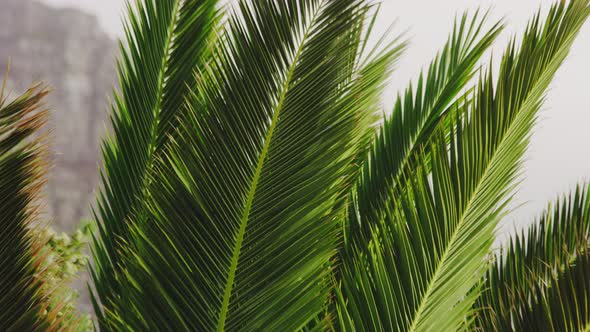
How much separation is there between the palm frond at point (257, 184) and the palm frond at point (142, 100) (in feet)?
2.33

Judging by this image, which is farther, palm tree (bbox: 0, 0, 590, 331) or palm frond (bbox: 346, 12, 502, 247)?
palm frond (bbox: 346, 12, 502, 247)

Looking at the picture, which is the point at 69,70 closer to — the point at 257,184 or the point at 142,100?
the point at 142,100

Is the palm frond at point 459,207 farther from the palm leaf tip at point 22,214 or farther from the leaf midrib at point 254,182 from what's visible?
the palm leaf tip at point 22,214

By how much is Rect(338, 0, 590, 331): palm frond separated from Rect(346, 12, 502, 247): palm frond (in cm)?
65

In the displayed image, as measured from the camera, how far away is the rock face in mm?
18516

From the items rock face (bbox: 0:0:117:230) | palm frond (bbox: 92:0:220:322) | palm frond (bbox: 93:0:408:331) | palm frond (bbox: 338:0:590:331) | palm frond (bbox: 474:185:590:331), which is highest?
rock face (bbox: 0:0:117:230)

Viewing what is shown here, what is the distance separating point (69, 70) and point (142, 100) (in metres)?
20.8

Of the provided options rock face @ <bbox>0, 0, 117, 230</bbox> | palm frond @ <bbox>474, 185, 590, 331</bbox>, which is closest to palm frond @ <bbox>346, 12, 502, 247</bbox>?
palm frond @ <bbox>474, 185, 590, 331</bbox>

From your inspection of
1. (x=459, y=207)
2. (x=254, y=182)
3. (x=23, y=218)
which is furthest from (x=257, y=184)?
(x=23, y=218)

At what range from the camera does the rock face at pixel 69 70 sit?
18516mm

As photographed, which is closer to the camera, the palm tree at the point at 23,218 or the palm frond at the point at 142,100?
the palm tree at the point at 23,218

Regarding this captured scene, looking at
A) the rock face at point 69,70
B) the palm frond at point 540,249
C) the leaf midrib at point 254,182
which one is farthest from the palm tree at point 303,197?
the rock face at point 69,70

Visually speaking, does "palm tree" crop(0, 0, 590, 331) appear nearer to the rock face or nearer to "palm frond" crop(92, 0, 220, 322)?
"palm frond" crop(92, 0, 220, 322)

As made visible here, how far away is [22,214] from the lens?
6.42 ft
